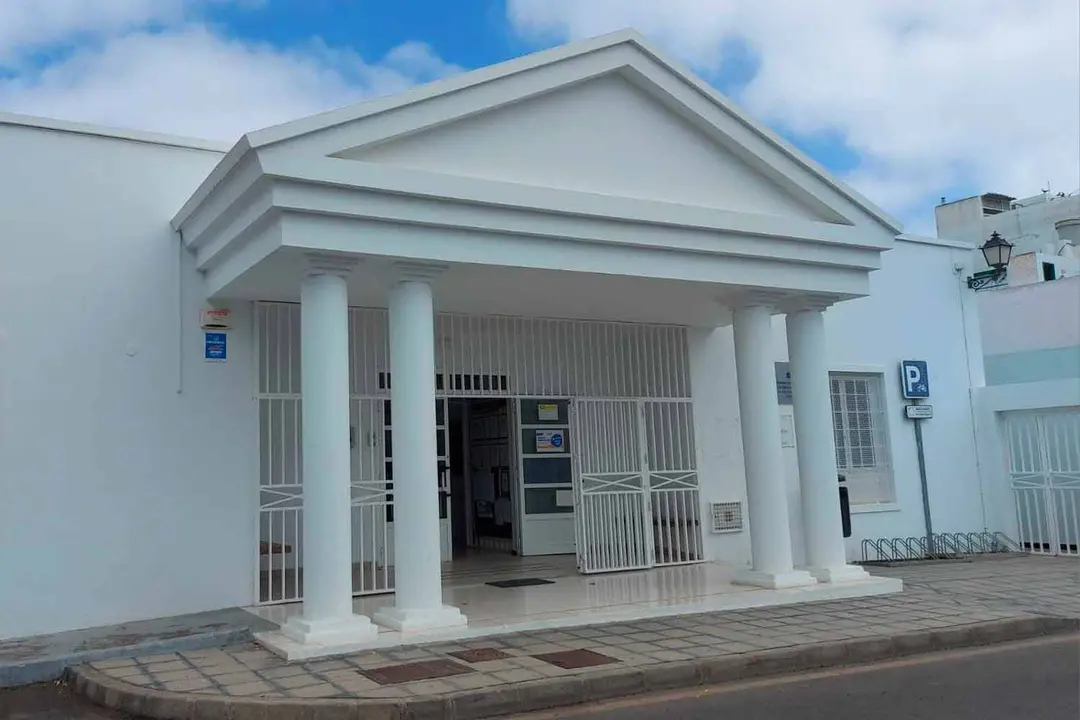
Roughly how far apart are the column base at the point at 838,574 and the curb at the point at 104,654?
533 cm

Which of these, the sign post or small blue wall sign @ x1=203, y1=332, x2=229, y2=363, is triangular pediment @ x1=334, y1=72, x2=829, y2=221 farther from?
the sign post

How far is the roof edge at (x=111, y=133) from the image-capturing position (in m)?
7.95

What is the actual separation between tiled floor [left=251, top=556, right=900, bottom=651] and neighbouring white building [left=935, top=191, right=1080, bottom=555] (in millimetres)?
4926

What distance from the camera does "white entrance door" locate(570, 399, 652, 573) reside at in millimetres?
10445

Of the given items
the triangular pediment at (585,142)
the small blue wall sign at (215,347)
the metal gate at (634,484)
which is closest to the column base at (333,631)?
the small blue wall sign at (215,347)

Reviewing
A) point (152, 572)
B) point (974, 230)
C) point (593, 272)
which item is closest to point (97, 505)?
point (152, 572)

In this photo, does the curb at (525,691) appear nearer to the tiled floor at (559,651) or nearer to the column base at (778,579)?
the tiled floor at (559,651)

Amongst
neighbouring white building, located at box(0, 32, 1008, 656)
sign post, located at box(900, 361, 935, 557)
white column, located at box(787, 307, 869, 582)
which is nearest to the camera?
neighbouring white building, located at box(0, 32, 1008, 656)

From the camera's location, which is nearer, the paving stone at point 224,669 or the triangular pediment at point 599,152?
the paving stone at point 224,669

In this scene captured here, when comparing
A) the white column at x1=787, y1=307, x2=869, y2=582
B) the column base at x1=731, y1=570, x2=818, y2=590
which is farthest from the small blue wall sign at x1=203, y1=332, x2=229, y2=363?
the white column at x1=787, y1=307, x2=869, y2=582

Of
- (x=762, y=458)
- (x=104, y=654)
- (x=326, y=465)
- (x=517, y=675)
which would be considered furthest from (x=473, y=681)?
(x=762, y=458)

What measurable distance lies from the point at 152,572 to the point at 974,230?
23.8 meters

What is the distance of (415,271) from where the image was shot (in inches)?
290

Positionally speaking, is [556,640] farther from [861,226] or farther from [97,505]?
[861,226]
